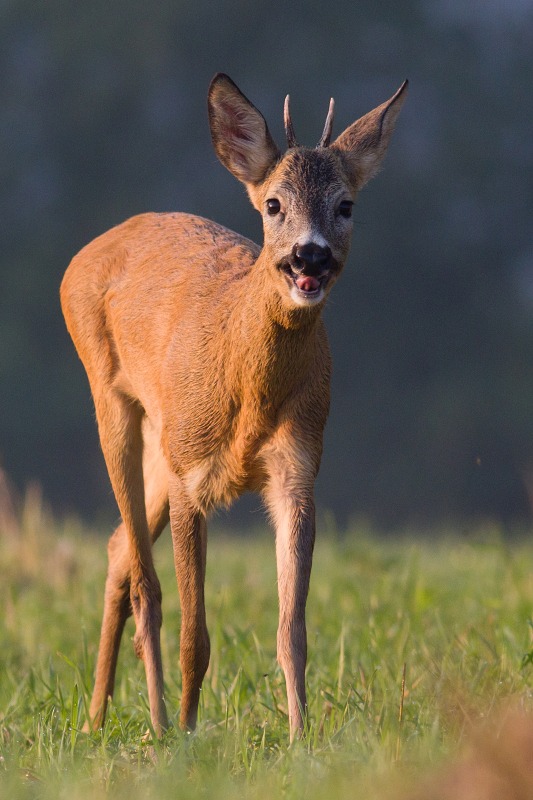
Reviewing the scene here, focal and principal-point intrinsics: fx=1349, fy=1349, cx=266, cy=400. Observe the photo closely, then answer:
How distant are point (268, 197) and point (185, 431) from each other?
0.98 m

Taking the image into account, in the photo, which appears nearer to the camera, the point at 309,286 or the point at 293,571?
the point at 309,286

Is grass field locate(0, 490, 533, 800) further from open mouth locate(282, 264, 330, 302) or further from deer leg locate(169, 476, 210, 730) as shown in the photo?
open mouth locate(282, 264, 330, 302)

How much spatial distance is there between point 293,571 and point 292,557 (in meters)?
0.05

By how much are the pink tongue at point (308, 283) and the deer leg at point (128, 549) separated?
1709mm

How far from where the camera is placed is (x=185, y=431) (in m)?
5.32

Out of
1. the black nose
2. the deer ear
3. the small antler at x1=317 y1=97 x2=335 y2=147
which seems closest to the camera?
the black nose

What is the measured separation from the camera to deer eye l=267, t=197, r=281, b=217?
5.03 meters

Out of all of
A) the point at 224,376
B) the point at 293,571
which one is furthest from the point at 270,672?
the point at 224,376

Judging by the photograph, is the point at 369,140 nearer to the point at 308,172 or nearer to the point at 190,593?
the point at 308,172

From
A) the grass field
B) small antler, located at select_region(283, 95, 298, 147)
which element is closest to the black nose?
small antler, located at select_region(283, 95, 298, 147)

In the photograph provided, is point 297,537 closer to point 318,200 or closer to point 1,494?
point 318,200

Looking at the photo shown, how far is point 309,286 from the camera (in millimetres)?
4738

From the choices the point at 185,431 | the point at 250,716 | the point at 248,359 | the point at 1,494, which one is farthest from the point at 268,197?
the point at 1,494

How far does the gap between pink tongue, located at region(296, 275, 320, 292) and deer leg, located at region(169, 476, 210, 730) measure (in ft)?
3.56
